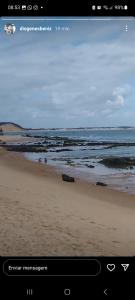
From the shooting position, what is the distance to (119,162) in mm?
2670

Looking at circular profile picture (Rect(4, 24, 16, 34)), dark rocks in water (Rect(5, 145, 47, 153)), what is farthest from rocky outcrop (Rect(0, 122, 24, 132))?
circular profile picture (Rect(4, 24, 16, 34))

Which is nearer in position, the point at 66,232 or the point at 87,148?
the point at 66,232

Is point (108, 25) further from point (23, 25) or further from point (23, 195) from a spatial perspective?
point (23, 195)

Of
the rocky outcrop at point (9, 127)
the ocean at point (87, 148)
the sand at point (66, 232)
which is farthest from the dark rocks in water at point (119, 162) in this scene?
the rocky outcrop at point (9, 127)

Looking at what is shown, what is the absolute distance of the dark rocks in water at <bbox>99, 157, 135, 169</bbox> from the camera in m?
2.44

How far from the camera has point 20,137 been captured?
2.54 m

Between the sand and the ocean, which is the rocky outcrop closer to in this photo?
the ocean

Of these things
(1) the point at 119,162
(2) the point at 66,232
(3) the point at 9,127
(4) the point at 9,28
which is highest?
(4) the point at 9,28

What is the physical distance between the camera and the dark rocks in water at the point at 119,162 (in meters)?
2.44

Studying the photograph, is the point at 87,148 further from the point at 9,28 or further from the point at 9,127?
the point at 9,28
